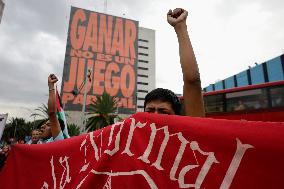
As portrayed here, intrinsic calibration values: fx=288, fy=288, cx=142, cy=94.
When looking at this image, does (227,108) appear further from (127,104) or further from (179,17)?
(127,104)

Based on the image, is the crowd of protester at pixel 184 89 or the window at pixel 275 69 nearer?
the crowd of protester at pixel 184 89

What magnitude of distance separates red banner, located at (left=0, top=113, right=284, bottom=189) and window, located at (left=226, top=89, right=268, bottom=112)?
31.5 ft

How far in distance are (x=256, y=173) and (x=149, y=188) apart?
1.86 ft

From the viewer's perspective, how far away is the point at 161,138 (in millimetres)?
1740

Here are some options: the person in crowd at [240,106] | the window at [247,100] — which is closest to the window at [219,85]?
the window at [247,100]

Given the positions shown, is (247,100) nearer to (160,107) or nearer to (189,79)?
(160,107)

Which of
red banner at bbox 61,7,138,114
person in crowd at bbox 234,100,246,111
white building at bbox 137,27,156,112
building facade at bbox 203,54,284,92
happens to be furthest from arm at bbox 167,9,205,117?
white building at bbox 137,27,156,112

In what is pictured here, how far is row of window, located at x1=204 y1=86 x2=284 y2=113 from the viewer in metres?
10.4

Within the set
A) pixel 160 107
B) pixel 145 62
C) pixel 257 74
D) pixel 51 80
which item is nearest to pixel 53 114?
pixel 51 80

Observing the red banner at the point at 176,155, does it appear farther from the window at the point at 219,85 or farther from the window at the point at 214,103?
the window at the point at 219,85

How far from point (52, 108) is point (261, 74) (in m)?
34.9

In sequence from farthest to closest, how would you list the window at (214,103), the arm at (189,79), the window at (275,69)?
1. the window at (275,69)
2. the window at (214,103)
3. the arm at (189,79)

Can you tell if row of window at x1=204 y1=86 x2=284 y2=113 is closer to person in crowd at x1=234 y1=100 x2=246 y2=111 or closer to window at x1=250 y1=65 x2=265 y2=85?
person in crowd at x1=234 y1=100 x2=246 y2=111

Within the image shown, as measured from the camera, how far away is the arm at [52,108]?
130 inches
